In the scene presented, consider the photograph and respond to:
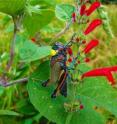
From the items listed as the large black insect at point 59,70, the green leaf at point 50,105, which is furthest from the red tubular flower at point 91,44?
the green leaf at point 50,105

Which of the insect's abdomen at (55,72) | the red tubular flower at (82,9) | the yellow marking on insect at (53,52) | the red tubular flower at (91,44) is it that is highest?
the red tubular flower at (82,9)

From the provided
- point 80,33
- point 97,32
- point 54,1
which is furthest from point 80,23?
point 97,32

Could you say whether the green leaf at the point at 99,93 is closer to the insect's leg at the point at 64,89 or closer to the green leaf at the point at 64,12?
the insect's leg at the point at 64,89

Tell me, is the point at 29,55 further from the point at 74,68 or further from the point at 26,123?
the point at 26,123

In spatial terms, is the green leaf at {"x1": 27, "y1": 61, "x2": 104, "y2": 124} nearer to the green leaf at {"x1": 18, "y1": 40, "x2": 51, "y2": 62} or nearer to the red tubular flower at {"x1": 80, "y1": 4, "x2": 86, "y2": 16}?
the green leaf at {"x1": 18, "y1": 40, "x2": 51, "y2": 62}

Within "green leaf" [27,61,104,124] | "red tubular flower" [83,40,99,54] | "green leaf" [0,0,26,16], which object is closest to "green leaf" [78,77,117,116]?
"green leaf" [27,61,104,124]

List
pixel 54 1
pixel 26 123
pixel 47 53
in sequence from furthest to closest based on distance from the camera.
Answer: pixel 26 123 < pixel 54 1 < pixel 47 53

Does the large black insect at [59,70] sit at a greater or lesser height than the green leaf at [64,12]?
lesser
